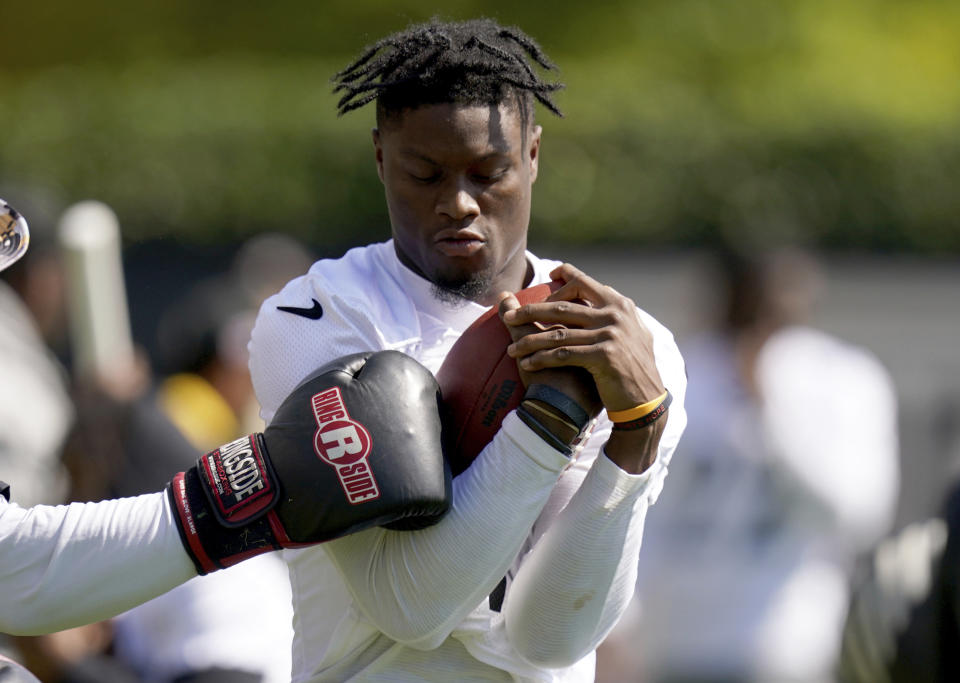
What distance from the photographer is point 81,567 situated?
211 cm

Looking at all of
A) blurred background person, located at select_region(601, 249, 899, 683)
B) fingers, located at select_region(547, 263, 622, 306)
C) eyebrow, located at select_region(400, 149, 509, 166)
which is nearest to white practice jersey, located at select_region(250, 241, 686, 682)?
fingers, located at select_region(547, 263, 622, 306)

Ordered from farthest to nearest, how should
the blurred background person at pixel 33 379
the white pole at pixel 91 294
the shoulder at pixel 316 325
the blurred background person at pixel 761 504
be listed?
the white pole at pixel 91 294 < the blurred background person at pixel 33 379 < the blurred background person at pixel 761 504 < the shoulder at pixel 316 325

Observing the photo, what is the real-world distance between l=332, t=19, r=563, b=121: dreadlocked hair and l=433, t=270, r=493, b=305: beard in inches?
12.6

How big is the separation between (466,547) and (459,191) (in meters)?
0.67

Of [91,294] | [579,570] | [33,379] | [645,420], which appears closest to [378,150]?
[645,420]

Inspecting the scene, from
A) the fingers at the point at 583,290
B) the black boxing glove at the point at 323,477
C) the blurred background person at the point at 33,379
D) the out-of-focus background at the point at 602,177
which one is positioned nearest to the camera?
the black boxing glove at the point at 323,477

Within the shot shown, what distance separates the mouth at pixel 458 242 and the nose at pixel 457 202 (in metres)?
0.03

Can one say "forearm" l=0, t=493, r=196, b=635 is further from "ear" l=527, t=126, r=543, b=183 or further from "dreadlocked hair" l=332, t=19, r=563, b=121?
"ear" l=527, t=126, r=543, b=183

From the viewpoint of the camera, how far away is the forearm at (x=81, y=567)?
2102 millimetres

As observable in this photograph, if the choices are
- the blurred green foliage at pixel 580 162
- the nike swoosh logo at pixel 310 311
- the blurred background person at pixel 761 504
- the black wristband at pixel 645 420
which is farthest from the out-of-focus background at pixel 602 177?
the black wristband at pixel 645 420

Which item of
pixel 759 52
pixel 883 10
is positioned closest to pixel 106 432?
pixel 759 52

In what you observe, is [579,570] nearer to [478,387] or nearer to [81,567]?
[478,387]

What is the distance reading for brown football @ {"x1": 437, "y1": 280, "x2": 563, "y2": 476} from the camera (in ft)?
7.38

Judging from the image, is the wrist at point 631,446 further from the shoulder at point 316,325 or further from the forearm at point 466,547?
the shoulder at point 316,325
